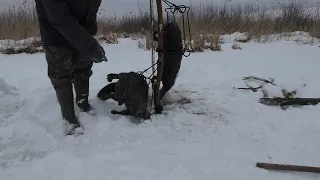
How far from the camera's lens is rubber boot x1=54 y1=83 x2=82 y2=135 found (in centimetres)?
253

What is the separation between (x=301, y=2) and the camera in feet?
31.4

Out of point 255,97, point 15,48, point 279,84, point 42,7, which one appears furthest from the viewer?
point 15,48

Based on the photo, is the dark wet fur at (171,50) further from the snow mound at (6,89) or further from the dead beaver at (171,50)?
the snow mound at (6,89)

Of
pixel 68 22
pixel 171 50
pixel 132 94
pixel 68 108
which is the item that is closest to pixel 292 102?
pixel 171 50

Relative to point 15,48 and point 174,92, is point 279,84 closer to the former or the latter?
point 174,92

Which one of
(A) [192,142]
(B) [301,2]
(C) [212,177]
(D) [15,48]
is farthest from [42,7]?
(B) [301,2]

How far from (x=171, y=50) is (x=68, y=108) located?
898 millimetres

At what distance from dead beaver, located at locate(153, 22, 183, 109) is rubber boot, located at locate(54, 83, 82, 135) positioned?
78 centimetres

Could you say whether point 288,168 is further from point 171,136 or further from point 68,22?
point 68,22

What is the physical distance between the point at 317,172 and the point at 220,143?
2.08 ft

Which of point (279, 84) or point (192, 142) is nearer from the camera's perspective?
point (192, 142)

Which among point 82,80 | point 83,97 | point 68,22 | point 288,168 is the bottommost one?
point 288,168

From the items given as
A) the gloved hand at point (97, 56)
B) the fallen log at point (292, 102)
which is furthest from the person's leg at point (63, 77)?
the fallen log at point (292, 102)

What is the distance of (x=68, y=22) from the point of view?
224 centimetres
